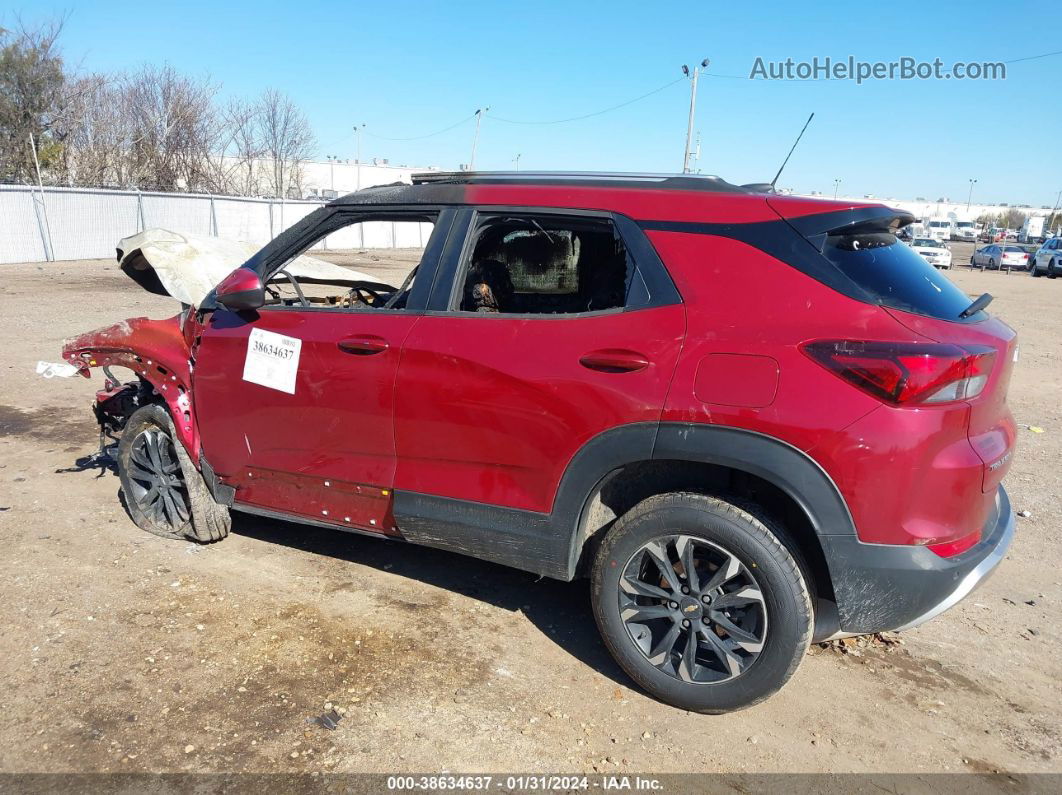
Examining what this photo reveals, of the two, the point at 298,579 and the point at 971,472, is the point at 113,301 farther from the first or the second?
the point at 971,472

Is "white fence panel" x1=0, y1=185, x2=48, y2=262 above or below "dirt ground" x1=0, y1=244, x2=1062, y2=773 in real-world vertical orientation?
above

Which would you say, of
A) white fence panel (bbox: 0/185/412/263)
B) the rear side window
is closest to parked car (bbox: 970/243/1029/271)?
white fence panel (bbox: 0/185/412/263)

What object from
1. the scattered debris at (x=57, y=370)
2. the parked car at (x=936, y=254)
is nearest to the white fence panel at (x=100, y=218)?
the scattered debris at (x=57, y=370)

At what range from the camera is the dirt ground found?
2.71 metres

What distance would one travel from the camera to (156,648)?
10.6ft

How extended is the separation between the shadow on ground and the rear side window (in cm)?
184

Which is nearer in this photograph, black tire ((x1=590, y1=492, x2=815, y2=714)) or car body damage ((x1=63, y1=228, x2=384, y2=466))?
black tire ((x1=590, y1=492, x2=815, y2=714))

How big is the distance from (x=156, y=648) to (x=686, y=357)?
254cm

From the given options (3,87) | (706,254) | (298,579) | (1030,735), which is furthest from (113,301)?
(3,87)

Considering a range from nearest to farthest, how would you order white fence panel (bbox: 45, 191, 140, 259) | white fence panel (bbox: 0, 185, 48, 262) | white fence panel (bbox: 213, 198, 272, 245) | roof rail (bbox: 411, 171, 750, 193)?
1. roof rail (bbox: 411, 171, 750, 193)
2. white fence panel (bbox: 0, 185, 48, 262)
3. white fence panel (bbox: 45, 191, 140, 259)
4. white fence panel (bbox: 213, 198, 272, 245)

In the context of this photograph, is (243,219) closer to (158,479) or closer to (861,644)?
(158,479)

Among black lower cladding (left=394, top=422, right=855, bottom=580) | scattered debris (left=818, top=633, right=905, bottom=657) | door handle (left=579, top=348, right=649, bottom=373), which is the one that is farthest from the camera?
scattered debris (left=818, top=633, right=905, bottom=657)

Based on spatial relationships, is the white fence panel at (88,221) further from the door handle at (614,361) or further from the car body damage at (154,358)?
the door handle at (614,361)

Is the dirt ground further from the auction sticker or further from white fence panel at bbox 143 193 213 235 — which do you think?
white fence panel at bbox 143 193 213 235
